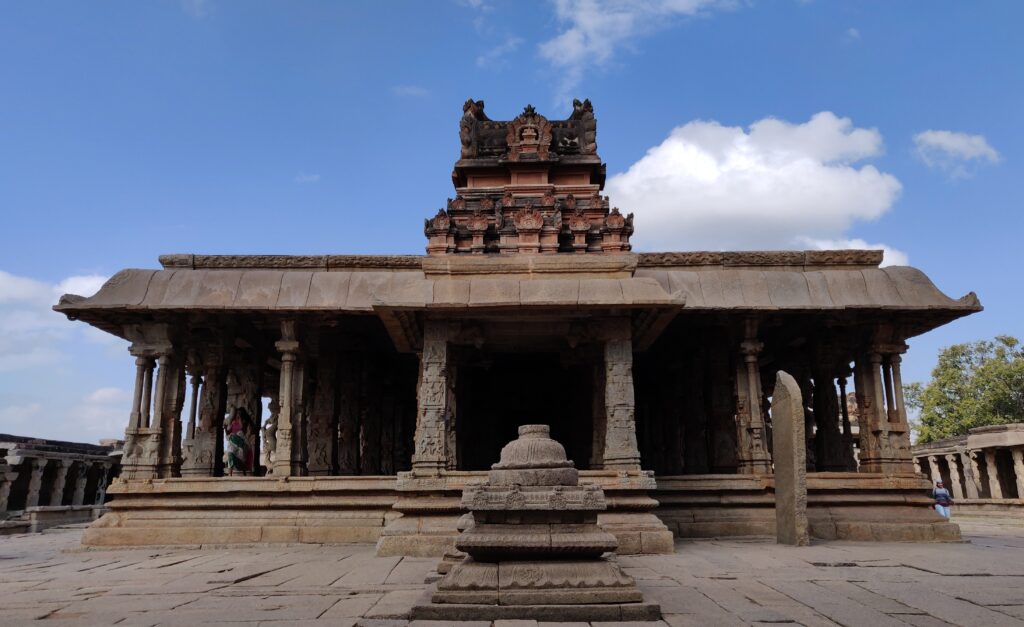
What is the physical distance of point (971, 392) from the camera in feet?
136

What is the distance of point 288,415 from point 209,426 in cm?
306

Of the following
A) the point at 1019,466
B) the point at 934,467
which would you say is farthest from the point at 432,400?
the point at 934,467

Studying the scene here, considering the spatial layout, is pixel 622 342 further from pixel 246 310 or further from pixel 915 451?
pixel 915 451

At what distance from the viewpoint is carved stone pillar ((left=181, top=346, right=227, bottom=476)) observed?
46.3 ft

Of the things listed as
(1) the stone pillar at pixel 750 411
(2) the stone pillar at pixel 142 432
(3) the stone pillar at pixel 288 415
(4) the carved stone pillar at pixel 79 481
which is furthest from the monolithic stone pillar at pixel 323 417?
(4) the carved stone pillar at pixel 79 481

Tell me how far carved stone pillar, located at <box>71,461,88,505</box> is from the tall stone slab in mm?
22432

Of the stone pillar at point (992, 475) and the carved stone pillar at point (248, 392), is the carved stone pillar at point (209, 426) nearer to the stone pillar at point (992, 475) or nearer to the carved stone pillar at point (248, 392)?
the carved stone pillar at point (248, 392)

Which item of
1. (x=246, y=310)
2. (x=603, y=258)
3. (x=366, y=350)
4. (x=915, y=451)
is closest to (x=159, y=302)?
(x=246, y=310)

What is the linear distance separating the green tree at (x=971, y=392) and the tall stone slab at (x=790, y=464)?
3434cm

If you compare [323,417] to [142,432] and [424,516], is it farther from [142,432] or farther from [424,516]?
[424,516]

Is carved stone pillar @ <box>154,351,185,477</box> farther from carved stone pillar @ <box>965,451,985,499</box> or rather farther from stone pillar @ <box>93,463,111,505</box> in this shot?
carved stone pillar @ <box>965,451,985,499</box>

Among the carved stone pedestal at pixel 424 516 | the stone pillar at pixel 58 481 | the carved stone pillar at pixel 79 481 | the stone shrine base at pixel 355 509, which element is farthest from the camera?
the carved stone pillar at pixel 79 481

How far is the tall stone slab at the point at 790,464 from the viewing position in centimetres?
948

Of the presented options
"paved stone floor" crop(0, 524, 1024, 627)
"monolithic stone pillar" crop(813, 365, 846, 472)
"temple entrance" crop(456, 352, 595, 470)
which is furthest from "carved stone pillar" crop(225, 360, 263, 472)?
"monolithic stone pillar" crop(813, 365, 846, 472)
